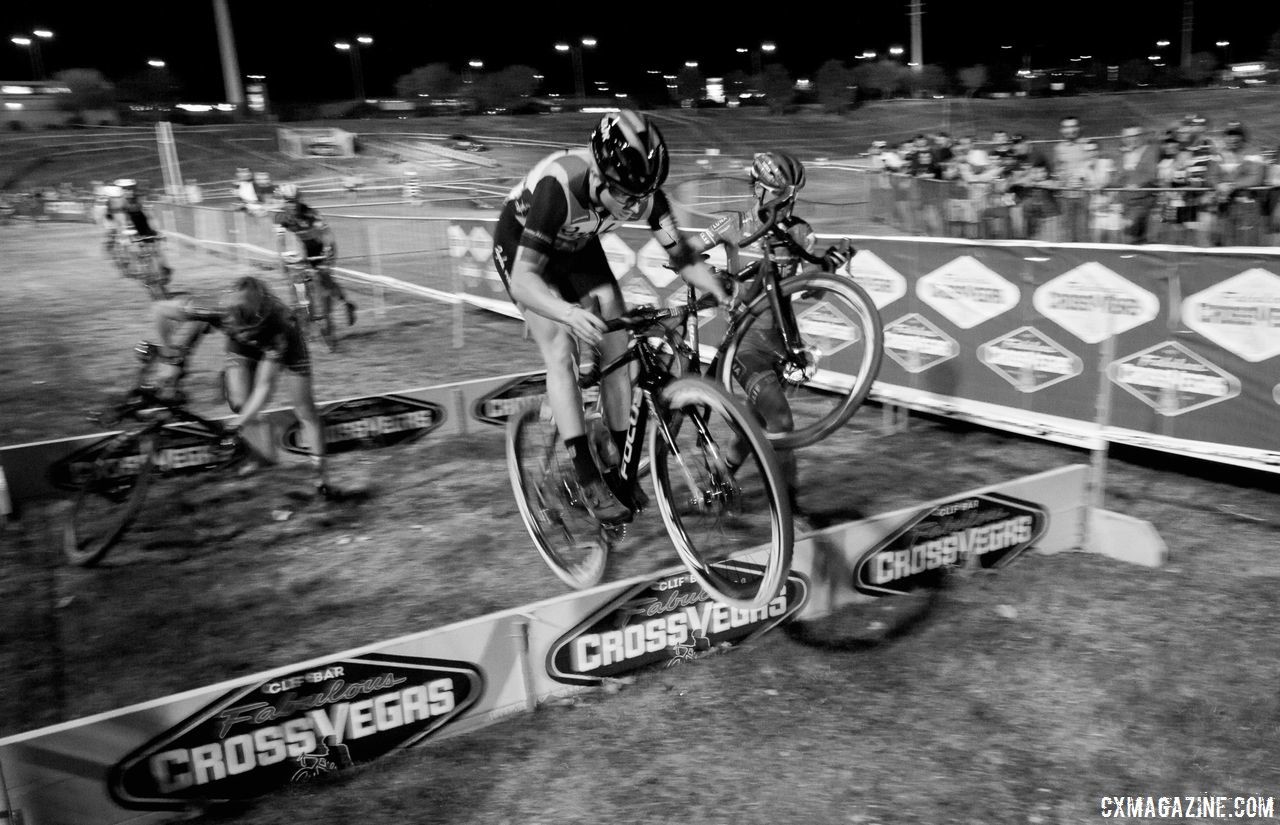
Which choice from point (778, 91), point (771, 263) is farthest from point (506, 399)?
point (778, 91)

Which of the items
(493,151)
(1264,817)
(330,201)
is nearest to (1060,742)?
(1264,817)

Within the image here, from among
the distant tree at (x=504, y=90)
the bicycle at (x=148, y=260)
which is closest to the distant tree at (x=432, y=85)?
the distant tree at (x=504, y=90)

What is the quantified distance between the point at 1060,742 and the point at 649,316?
2426 millimetres

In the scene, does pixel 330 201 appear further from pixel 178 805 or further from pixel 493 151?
pixel 178 805

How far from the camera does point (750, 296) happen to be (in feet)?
19.6

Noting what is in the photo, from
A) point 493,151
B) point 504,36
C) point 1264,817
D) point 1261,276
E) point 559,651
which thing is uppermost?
point 504,36

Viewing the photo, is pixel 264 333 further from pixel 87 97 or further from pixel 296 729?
pixel 87 97

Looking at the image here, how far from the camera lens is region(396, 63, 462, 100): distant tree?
211ft

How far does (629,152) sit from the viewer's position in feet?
12.6

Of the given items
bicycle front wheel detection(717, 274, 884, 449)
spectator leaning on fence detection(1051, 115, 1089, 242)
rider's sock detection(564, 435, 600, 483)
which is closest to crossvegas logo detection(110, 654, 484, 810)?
rider's sock detection(564, 435, 600, 483)

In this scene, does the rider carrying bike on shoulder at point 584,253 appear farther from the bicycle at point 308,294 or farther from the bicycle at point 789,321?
the bicycle at point 308,294

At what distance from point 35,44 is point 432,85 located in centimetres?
4526

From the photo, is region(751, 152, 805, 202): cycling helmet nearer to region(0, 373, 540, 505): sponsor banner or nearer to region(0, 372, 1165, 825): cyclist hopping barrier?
region(0, 372, 1165, 825): cyclist hopping barrier

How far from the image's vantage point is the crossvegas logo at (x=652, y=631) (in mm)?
4039
